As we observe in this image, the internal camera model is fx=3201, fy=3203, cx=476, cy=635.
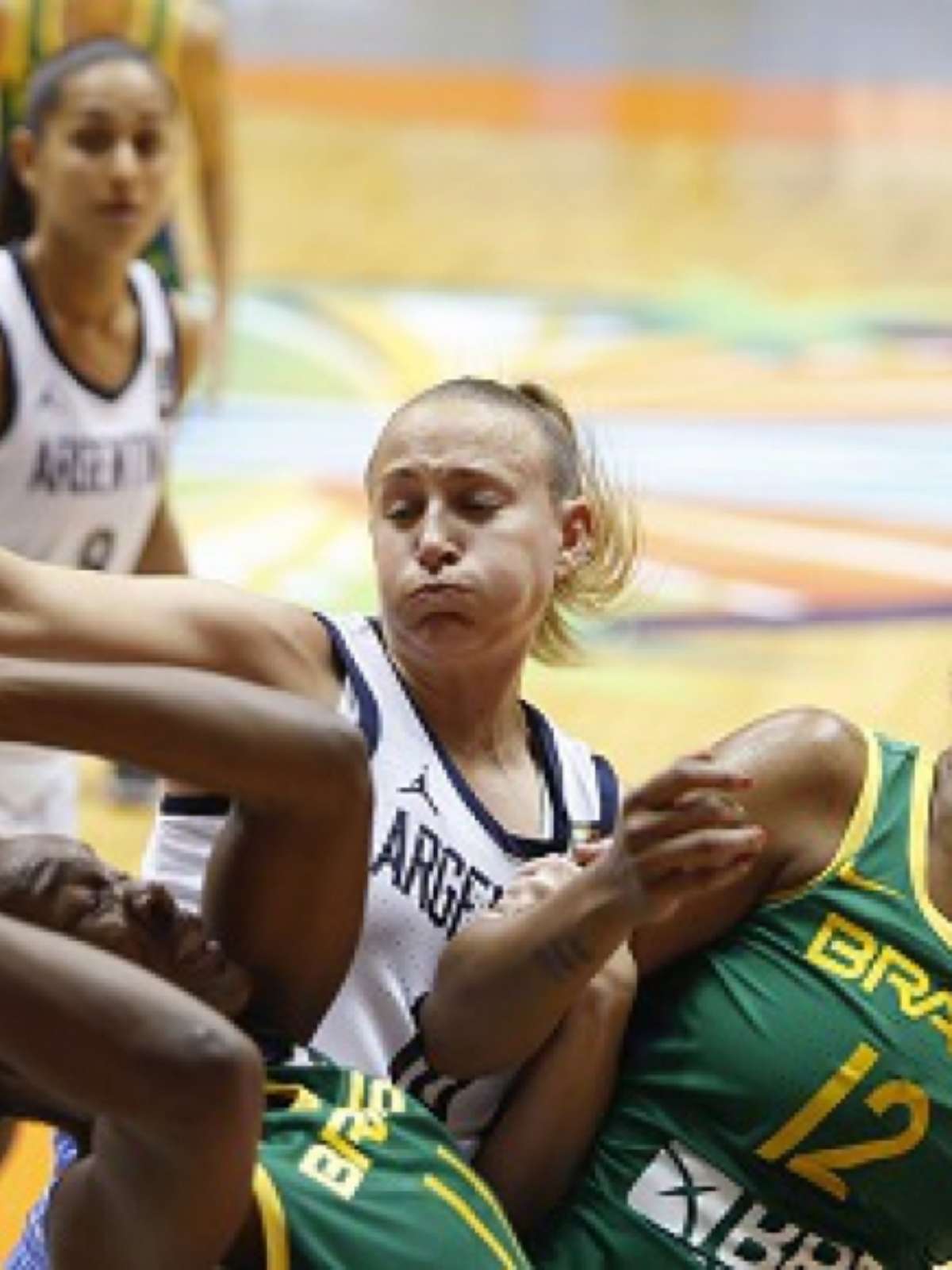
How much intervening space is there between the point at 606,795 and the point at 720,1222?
1.49 feet

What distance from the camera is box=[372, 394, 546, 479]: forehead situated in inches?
125

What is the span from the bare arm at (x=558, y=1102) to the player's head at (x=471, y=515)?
0.36 metres

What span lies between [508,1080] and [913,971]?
16.3 inches

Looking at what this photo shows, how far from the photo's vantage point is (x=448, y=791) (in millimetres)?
3160

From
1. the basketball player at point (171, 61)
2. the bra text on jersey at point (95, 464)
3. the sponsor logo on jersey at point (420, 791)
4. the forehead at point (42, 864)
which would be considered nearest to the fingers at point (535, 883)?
the sponsor logo on jersey at point (420, 791)

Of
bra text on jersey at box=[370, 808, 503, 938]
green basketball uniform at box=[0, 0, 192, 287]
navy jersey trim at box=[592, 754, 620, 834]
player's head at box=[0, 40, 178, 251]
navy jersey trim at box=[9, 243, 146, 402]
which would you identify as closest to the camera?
bra text on jersey at box=[370, 808, 503, 938]

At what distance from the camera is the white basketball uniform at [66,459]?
5379 mm

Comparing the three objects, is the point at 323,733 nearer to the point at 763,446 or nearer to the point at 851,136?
the point at 763,446

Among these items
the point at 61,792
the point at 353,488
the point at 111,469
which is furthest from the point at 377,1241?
the point at 353,488

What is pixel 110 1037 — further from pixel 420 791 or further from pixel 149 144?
pixel 149 144

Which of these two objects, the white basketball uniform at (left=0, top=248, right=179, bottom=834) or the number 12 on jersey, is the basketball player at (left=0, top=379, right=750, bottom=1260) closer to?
the number 12 on jersey

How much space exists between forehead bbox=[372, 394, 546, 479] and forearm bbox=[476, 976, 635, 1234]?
0.53 m

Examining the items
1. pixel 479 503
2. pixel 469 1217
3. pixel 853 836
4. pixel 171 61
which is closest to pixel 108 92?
pixel 171 61

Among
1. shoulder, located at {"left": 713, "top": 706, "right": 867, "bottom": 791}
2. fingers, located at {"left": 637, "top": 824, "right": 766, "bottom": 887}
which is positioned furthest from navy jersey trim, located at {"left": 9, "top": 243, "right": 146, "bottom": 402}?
fingers, located at {"left": 637, "top": 824, "right": 766, "bottom": 887}
